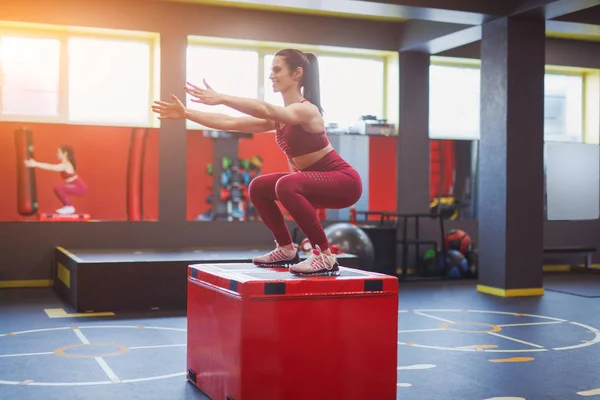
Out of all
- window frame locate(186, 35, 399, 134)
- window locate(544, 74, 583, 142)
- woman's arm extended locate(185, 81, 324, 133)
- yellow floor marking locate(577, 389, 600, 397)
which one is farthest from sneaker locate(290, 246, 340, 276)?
window locate(544, 74, 583, 142)

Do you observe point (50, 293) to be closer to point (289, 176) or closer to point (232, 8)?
point (232, 8)

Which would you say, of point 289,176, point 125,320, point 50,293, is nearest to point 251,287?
point 289,176

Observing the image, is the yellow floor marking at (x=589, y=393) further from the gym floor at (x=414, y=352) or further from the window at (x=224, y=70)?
the window at (x=224, y=70)

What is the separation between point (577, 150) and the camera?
34.0 feet

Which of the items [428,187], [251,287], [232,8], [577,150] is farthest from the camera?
[577,150]

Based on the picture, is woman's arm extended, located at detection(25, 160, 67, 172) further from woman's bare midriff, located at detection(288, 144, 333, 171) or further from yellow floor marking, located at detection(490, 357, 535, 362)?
yellow floor marking, located at detection(490, 357, 535, 362)

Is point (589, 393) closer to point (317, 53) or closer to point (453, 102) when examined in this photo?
point (317, 53)

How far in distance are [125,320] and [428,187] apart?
5.07 metres

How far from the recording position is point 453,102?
9.98 m

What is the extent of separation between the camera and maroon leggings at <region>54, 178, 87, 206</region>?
26.4 feet

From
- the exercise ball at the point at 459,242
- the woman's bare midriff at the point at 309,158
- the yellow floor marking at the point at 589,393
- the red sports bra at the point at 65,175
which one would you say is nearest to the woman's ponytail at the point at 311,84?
the woman's bare midriff at the point at 309,158

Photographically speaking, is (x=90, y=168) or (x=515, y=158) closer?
(x=515, y=158)

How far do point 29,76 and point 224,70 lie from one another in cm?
222

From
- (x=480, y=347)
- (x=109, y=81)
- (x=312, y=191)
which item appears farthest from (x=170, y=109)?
(x=109, y=81)
